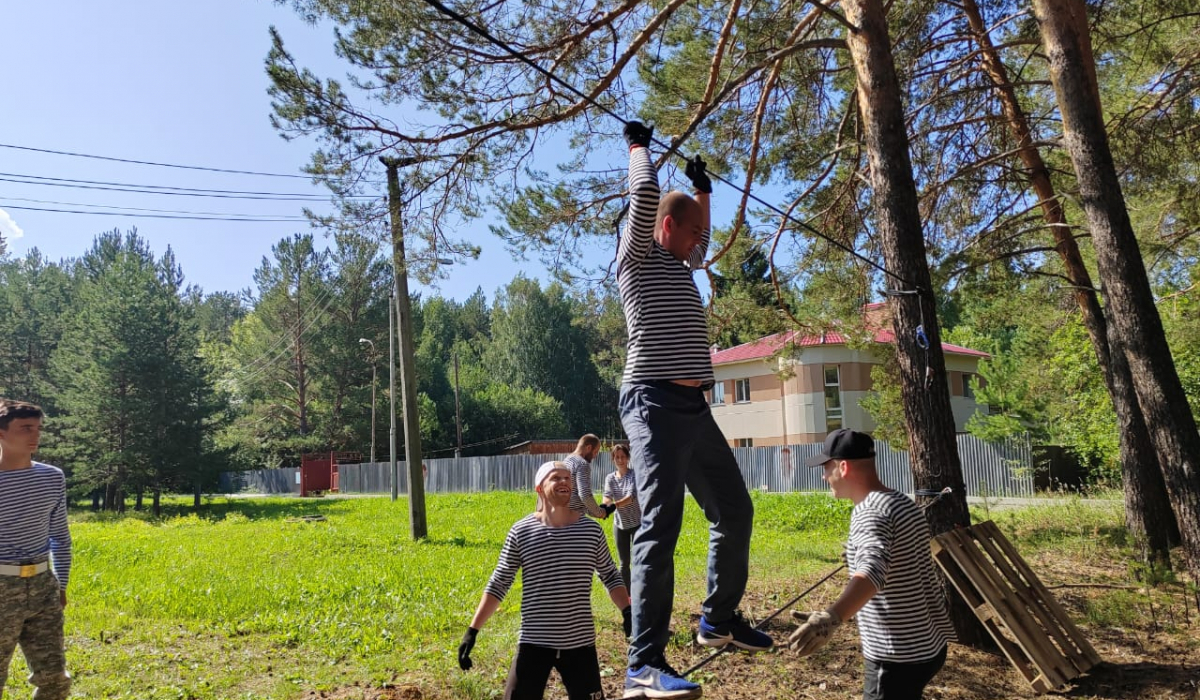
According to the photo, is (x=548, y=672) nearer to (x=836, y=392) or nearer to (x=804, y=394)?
(x=804, y=394)

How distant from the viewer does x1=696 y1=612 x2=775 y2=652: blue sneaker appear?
3.44 m

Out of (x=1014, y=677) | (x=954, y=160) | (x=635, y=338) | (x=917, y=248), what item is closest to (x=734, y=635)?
(x=635, y=338)

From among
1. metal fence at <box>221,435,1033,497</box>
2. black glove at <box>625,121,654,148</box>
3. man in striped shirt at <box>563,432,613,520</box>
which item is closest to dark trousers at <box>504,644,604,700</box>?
black glove at <box>625,121,654,148</box>

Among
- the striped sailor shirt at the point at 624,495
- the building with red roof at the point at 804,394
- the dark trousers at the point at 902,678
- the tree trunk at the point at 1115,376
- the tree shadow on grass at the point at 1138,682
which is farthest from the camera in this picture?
the building with red roof at the point at 804,394

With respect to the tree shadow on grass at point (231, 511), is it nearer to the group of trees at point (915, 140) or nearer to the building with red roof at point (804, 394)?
the building with red roof at point (804, 394)

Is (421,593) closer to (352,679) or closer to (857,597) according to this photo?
(352,679)

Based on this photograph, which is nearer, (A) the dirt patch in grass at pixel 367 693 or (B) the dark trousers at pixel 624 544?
(A) the dirt patch in grass at pixel 367 693

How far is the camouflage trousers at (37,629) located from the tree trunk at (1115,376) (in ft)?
31.1

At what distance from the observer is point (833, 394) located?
110 ft

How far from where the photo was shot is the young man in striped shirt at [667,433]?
3.19 m

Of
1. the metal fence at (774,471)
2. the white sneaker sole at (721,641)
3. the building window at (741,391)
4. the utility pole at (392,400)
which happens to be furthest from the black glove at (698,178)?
the building window at (741,391)

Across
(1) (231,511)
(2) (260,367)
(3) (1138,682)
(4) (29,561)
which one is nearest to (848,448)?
(3) (1138,682)

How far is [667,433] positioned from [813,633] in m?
0.90

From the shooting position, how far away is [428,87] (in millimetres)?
7859
